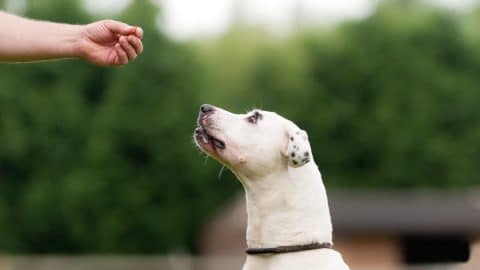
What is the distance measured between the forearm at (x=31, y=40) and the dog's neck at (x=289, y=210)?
6.71ft

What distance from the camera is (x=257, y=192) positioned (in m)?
7.95

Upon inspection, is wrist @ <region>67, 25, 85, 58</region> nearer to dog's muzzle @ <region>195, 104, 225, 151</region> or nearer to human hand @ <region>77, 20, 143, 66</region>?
human hand @ <region>77, 20, 143, 66</region>

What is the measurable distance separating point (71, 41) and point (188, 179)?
38347 mm

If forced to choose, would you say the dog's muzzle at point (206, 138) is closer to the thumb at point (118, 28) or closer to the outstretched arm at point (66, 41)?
the outstretched arm at point (66, 41)

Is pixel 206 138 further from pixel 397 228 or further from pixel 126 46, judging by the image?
pixel 397 228

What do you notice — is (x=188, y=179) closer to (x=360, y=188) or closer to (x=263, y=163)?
(x=360, y=188)

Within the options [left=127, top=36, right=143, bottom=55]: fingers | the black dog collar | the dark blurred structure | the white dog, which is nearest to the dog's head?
the white dog

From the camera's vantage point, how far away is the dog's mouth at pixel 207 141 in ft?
26.4

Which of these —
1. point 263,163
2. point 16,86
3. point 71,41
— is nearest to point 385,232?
Answer: point 16,86

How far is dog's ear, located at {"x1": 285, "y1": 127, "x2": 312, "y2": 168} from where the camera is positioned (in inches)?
305

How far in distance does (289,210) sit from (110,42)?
1.83 meters

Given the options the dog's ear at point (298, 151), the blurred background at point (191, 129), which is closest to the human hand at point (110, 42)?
the dog's ear at point (298, 151)

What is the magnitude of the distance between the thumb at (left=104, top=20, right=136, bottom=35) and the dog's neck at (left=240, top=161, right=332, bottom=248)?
1.81 m

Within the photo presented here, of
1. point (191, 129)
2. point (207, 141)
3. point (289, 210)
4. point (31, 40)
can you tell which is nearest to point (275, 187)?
point (289, 210)
